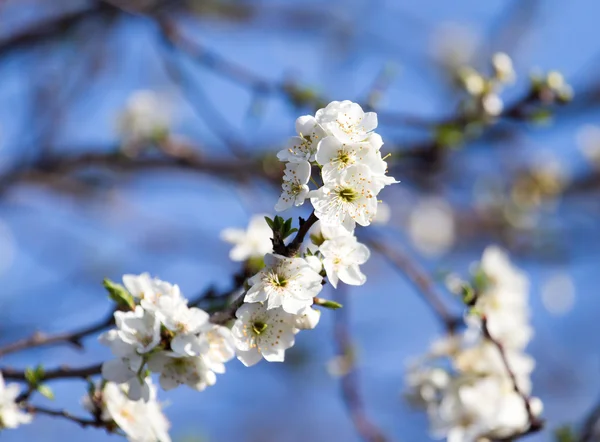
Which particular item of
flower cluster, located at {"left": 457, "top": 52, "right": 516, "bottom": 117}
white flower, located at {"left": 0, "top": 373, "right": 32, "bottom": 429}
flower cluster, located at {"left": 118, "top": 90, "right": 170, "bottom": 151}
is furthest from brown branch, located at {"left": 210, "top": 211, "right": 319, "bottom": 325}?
flower cluster, located at {"left": 118, "top": 90, "right": 170, "bottom": 151}

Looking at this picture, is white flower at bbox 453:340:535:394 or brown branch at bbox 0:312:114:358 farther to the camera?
white flower at bbox 453:340:535:394

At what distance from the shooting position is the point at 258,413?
7.94 m

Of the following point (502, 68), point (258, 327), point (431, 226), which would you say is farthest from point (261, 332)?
point (431, 226)

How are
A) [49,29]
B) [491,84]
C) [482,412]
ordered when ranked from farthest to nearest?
[49,29] < [491,84] < [482,412]

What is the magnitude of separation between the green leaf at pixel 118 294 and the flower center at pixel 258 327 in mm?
264

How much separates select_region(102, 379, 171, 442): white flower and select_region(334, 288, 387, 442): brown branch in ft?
3.49

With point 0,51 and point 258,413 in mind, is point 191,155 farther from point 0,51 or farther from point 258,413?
point 258,413

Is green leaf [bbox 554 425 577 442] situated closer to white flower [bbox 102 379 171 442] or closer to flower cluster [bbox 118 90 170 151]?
white flower [bbox 102 379 171 442]

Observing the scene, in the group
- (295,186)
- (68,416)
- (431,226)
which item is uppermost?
(431,226)

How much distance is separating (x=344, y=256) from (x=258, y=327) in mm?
219

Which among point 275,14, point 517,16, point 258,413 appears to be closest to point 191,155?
point 275,14

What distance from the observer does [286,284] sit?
4.07 feet

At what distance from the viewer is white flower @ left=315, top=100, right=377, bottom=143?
1247mm

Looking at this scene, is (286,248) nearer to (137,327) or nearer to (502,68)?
(137,327)
